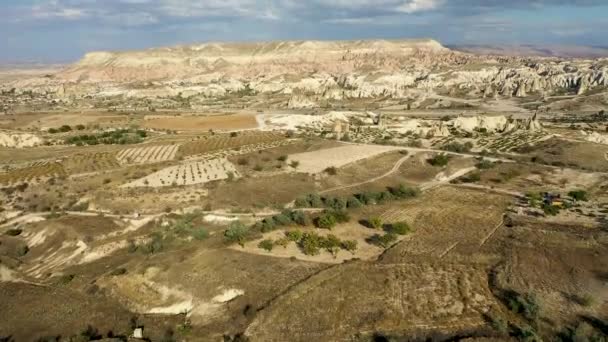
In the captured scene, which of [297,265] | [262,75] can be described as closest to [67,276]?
[297,265]

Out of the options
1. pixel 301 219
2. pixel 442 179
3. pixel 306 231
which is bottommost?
pixel 442 179

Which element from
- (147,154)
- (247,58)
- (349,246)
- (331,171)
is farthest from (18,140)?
(247,58)

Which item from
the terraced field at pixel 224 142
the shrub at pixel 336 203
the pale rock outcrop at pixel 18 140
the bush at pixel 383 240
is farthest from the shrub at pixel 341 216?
the pale rock outcrop at pixel 18 140

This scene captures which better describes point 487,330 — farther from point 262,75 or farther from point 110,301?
point 262,75

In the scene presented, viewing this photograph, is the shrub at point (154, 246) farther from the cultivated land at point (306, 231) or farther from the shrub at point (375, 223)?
the shrub at point (375, 223)

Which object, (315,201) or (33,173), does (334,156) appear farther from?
(33,173)
